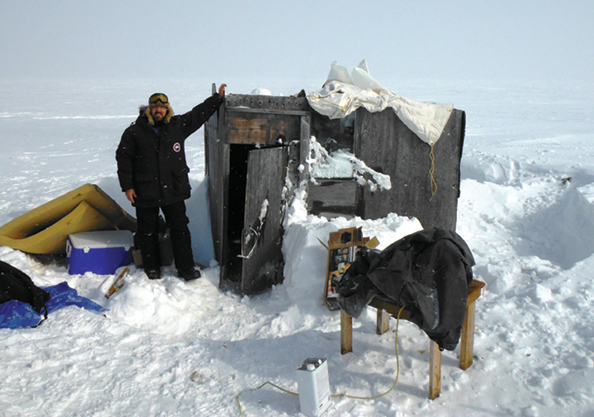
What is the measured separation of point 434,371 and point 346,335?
731 millimetres

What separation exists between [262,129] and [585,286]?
3582 millimetres

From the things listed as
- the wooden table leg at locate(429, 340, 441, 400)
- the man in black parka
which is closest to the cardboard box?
the man in black parka

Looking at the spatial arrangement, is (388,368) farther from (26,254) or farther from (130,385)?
(26,254)

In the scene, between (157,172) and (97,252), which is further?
(97,252)

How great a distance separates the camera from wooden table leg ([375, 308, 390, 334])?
11.5 ft

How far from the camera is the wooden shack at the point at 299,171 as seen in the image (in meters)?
4.76

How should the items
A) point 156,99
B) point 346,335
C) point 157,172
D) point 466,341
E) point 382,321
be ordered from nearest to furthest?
point 466,341 < point 346,335 < point 382,321 < point 156,99 < point 157,172

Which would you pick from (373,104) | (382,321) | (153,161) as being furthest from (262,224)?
(373,104)

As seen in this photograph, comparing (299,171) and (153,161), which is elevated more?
(153,161)

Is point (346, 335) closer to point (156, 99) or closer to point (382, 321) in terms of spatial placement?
point (382, 321)

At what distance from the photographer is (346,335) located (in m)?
3.29

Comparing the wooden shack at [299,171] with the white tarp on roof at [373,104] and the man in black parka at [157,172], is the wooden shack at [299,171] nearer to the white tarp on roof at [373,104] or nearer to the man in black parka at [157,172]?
the white tarp on roof at [373,104]

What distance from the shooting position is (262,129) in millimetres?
4969

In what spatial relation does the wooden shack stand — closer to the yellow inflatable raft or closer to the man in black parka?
the man in black parka
